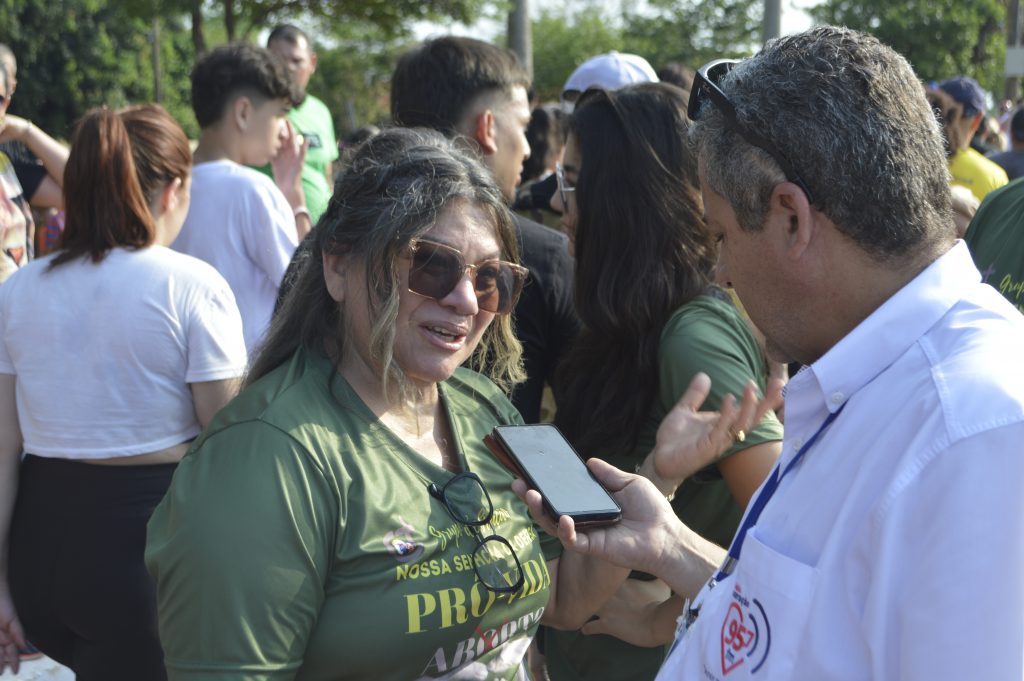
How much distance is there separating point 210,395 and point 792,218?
203 centimetres

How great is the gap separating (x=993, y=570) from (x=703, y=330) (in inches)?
58.3

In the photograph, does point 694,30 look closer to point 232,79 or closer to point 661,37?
point 661,37

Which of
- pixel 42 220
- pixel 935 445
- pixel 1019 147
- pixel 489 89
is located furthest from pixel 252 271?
pixel 1019 147

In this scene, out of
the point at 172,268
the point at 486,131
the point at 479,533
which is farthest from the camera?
the point at 486,131

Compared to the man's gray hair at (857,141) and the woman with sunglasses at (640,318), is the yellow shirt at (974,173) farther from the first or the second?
the man's gray hair at (857,141)

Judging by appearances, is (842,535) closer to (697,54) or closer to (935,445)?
(935,445)

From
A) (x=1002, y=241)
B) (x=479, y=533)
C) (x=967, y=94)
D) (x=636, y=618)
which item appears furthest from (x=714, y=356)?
(x=967, y=94)

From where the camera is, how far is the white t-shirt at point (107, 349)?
2.94m

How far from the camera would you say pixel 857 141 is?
1435 millimetres

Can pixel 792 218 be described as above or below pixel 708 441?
above

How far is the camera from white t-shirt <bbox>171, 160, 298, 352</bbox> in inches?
167

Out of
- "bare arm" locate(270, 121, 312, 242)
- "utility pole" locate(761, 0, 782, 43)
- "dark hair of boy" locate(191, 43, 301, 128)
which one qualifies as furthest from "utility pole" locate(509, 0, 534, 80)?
"dark hair of boy" locate(191, 43, 301, 128)

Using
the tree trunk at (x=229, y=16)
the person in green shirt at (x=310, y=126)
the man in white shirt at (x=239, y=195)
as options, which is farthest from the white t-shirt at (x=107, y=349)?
the tree trunk at (x=229, y=16)

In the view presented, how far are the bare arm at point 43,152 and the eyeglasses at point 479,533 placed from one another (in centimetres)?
348
